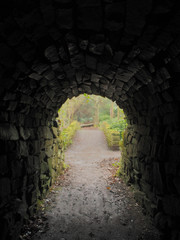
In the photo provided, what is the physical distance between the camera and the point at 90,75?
3.34 meters

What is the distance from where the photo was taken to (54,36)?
2018mm

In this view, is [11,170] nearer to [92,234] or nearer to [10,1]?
[92,234]

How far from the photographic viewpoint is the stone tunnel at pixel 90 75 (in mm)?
1658

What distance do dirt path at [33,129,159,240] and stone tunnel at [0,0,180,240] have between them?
1.25ft

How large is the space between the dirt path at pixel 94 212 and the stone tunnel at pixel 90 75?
381mm

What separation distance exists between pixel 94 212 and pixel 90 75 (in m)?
3.25

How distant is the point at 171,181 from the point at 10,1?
10.7 feet

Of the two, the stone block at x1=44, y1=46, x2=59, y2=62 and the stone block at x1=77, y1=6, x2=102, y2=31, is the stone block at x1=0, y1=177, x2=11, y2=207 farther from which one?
the stone block at x1=77, y1=6, x2=102, y2=31

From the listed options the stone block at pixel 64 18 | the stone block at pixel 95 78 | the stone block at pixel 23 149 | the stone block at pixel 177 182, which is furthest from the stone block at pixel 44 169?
the stone block at pixel 64 18

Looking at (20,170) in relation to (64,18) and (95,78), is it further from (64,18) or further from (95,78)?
(64,18)

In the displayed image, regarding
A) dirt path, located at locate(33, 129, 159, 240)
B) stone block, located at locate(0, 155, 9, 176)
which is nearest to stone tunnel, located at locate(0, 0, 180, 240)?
stone block, located at locate(0, 155, 9, 176)

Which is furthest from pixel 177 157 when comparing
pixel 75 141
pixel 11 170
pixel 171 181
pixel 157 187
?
pixel 75 141

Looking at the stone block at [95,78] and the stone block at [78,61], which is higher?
the stone block at [78,61]

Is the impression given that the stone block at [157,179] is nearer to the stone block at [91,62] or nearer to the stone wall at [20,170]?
the stone block at [91,62]
